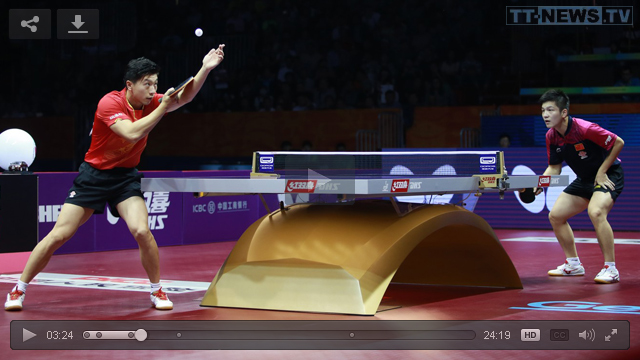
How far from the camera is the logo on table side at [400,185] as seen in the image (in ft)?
18.8

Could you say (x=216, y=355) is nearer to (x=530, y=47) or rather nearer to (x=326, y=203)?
(x=326, y=203)

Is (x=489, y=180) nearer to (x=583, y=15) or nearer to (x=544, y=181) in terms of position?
(x=544, y=181)

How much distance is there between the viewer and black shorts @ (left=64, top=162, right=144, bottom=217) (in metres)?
6.32

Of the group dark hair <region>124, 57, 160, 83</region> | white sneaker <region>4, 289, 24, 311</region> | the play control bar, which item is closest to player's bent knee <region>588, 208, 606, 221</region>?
the play control bar

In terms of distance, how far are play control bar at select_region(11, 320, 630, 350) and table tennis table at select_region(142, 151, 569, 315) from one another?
0.42 m

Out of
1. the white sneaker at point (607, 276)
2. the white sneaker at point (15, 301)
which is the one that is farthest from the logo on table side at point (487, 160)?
the white sneaker at point (15, 301)

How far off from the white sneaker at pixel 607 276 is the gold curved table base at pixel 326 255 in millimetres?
1425

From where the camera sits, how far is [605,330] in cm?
447

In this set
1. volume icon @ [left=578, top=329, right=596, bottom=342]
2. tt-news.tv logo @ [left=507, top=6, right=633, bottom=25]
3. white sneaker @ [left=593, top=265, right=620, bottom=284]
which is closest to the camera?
volume icon @ [left=578, top=329, right=596, bottom=342]

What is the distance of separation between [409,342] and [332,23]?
1686 cm

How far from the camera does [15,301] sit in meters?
6.29

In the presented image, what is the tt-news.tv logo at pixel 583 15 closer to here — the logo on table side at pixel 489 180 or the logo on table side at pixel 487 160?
the logo on table side at pixel 487 160

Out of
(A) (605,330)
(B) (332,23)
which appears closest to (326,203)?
(A) (605,330)
